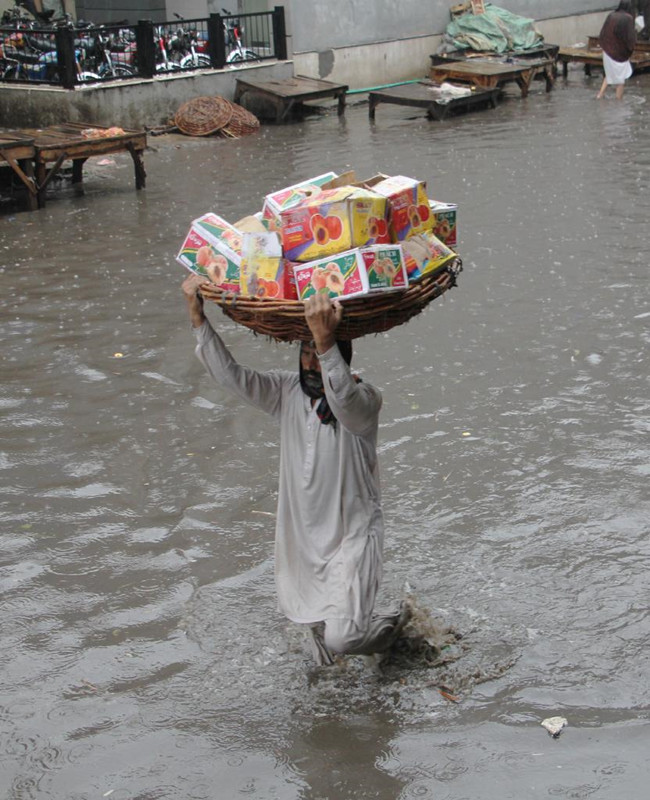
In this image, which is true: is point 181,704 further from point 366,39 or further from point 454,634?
point 366,39

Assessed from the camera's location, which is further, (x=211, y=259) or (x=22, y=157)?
(x=22, y=157)

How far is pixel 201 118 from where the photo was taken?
702 inches

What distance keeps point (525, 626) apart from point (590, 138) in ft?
41.2

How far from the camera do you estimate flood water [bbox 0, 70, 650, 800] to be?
3781 millimetres

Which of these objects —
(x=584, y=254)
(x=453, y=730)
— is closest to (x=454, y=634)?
(x=453, y=730)

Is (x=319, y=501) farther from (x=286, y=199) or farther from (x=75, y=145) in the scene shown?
(x=75, y=145)

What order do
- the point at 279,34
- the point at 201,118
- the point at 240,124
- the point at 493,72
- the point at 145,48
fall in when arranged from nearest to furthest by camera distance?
the point at 145,48
the point at 201,118
the point at 240,124
the point at 279,34
the point at 493,72

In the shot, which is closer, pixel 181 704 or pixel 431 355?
pixel 181 704

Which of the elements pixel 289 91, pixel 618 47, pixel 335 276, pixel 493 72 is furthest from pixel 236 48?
pixel 335 276

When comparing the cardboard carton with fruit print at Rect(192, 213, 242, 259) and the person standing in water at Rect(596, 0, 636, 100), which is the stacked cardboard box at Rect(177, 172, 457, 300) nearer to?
the cardboard carton with fruit print at Rect(192, 213, 242, 259)

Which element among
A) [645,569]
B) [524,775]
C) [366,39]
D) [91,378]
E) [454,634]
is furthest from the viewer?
[366,39]

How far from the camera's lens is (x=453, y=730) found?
3.86m

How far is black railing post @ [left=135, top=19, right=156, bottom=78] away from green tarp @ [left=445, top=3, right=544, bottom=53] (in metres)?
7.50

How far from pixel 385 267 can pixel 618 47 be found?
17.7 meters
